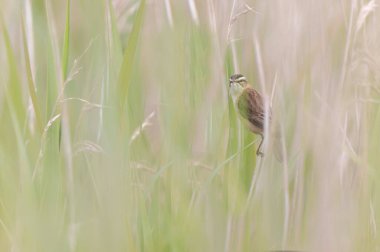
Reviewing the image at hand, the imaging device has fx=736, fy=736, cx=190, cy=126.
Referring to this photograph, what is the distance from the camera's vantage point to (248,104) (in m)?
1.24

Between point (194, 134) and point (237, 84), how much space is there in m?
0.12

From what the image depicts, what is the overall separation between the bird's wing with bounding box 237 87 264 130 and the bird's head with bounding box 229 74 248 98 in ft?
0.04

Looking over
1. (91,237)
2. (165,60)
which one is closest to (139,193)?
(91,237)

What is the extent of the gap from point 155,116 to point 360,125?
353 millimetres

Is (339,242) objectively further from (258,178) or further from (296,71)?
(296,71)

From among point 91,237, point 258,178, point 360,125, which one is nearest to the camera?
point 91,237

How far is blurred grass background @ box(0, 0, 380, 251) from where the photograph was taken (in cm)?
106

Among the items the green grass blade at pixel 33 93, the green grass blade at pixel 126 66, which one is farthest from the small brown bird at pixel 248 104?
the green grass blade at pixel 33 93

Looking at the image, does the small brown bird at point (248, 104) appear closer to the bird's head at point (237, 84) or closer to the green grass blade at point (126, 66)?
the bird's head at point (237, 84)

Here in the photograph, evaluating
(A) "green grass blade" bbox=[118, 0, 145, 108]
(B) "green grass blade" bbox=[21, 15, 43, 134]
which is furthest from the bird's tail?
(B) "green grass blade" bbox=[21, 15, 43, 134]

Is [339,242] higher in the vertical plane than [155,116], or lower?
lower

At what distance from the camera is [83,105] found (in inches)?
48.1

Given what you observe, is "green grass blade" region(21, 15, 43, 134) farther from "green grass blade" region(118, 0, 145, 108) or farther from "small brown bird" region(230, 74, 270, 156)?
"small brown bird" region(230, 74, 270, 156)

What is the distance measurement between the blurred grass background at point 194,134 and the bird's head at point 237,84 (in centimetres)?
2
